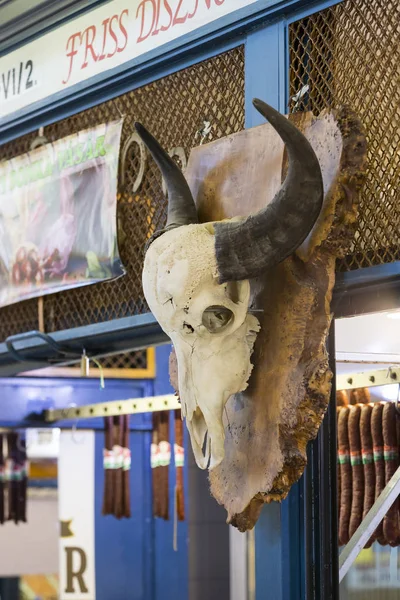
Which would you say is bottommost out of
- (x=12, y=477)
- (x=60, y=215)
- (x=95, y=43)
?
(x=12, y=477)

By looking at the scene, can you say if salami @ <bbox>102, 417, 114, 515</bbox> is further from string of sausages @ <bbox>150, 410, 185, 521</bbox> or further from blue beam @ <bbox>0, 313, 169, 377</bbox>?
blue beam @ <bbox>0, 313, 169, 377</bbox>

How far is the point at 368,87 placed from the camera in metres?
2.68

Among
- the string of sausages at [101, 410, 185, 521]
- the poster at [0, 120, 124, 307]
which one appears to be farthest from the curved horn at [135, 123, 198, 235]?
the string of sausages at [101, 410, 185, 521]

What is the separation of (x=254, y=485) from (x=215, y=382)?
0.29 m

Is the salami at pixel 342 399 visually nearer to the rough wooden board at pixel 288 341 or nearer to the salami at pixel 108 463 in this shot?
the rough wooden board at pixel 288 341

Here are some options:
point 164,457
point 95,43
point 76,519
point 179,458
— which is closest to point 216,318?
point 95,43

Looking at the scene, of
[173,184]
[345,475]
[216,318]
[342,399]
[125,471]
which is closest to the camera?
[216,318]

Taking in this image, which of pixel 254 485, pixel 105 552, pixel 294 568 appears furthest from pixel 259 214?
pixel 105 552

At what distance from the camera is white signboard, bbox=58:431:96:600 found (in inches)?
219

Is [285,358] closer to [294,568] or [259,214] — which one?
[259,214]

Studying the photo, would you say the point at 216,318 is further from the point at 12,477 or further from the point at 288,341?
the point at 12,477

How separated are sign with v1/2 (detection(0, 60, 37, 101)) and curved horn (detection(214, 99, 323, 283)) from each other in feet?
6.04

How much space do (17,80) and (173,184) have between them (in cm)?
162

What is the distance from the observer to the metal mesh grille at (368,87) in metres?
2.59
